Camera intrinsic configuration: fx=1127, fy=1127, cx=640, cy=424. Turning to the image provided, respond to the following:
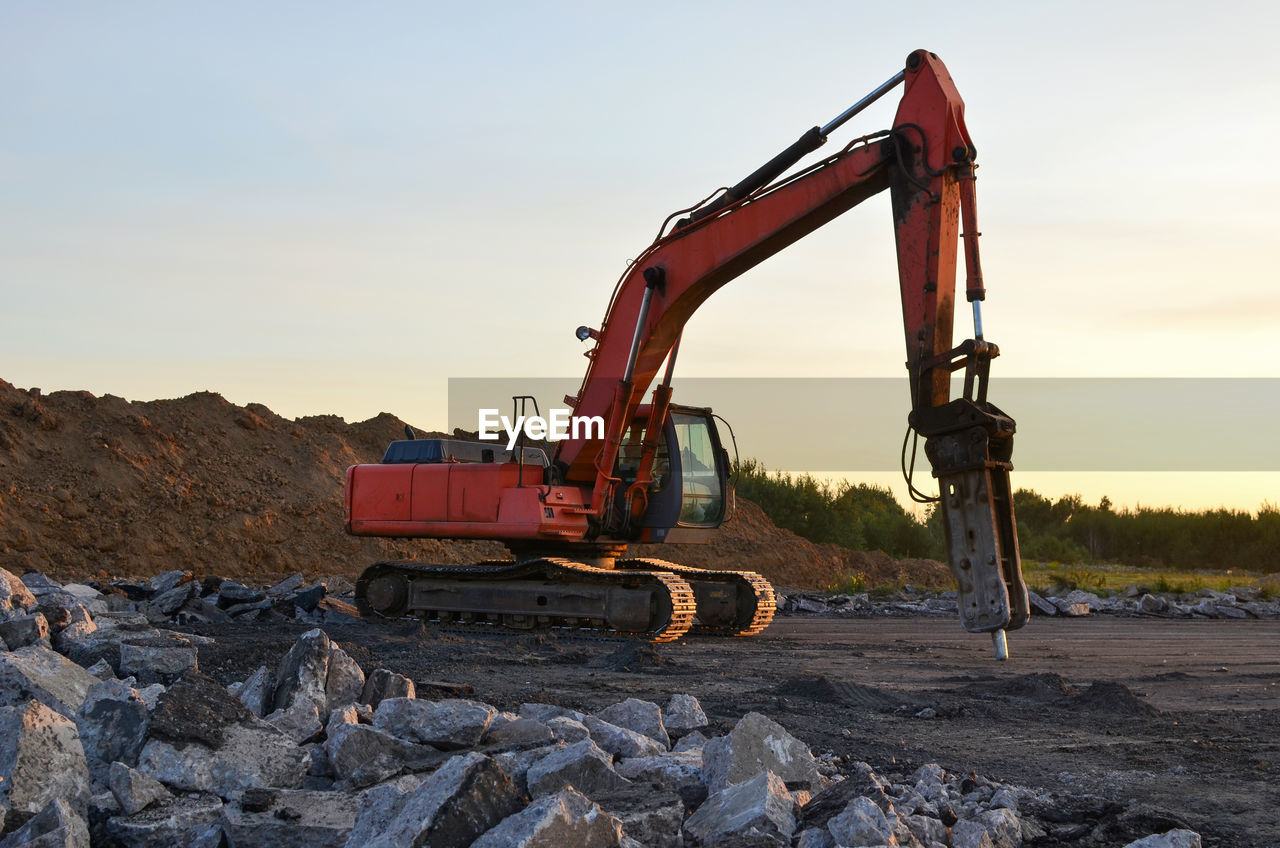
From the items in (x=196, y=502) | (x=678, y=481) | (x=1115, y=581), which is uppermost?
(x=678, y=481)

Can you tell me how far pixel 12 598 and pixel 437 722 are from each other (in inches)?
188

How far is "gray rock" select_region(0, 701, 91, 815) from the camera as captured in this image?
4.38 meters

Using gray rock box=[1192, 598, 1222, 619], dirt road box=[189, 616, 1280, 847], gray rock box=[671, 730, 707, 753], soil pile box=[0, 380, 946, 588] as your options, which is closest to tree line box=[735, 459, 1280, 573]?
soil pile box=[0, 380, 946, 588]

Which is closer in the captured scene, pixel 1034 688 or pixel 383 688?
pixel 383 688

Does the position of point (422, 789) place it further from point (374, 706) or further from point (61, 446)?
point (61, 446)

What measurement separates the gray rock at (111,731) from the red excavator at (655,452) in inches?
209

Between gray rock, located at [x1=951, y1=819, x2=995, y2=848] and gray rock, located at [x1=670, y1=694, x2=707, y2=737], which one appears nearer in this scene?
gray rock, located at [x1=951, y1=819, x2=995, y2=848]

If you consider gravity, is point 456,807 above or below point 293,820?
→ above

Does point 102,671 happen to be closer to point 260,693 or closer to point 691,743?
point 260,693

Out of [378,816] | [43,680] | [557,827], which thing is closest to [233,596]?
[43,680]

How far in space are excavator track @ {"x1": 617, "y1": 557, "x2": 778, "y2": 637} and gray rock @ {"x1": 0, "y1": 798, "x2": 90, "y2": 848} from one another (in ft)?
31.2

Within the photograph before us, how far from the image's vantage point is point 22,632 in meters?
7.26

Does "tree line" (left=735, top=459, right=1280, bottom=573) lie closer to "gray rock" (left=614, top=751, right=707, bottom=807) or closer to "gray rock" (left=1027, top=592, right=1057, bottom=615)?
"gray rock" (left=1027, top=592, right=1057, bottom=615)

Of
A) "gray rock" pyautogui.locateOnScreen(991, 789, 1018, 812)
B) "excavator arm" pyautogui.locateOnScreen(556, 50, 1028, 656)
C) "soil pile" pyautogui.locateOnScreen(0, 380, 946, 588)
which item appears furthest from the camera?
"soil pile" pyautogui.locateOnScreen(0, 380, 946, 588)
